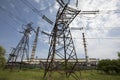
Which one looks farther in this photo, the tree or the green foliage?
the green foliage

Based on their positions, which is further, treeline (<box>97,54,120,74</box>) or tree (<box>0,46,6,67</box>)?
treeline (<box>97,54,120,74</box>)

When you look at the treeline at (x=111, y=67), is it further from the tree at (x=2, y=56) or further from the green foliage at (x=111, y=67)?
the tree at (x=2, y=56)

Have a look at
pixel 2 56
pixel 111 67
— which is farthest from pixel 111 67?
pixel 2 56

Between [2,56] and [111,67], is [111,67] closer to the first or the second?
[111,67]

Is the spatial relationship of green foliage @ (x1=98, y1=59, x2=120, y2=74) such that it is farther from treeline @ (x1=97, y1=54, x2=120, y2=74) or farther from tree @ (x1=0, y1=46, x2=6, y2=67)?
tree @ (x1=0, y1=46, x2=6, y2=67)

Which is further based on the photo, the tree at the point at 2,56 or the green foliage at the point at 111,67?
the green foliage at the point at 111,67

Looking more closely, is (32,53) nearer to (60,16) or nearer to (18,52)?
(18,52)

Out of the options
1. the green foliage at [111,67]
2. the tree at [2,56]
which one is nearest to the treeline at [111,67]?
the green foliage at [111,67]

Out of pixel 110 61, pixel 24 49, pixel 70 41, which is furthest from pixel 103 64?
pixel 70 41

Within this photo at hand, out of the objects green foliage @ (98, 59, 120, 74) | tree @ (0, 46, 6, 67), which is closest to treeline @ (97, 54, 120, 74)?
green foliage @ (98, 59, 120, 74)

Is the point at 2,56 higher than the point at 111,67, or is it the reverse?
the point at 2,56

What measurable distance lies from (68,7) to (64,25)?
232 centimetres

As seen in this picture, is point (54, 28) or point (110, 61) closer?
point (54, 28)

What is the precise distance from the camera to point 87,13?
645 inches
